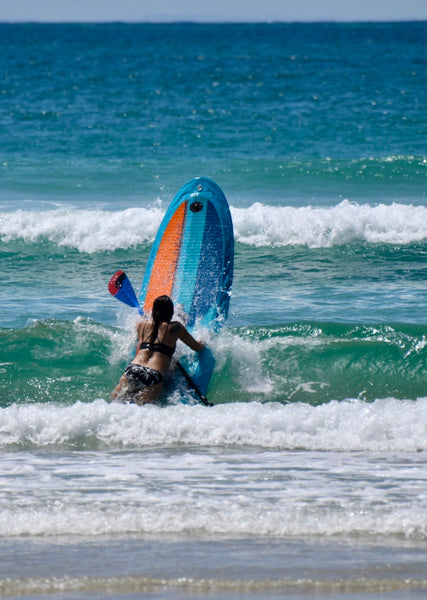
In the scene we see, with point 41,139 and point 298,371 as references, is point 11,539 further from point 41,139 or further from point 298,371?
point 41,139

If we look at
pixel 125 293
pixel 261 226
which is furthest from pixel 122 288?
pixel 261 226

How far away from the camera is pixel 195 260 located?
330 inches

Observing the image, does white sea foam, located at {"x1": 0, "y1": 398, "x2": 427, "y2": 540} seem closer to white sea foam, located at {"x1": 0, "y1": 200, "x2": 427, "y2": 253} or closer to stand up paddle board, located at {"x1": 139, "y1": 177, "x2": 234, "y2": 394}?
stand up paddle board, located at {"x1": 139, "y1": 177, "x2": 234, "y2": 394}

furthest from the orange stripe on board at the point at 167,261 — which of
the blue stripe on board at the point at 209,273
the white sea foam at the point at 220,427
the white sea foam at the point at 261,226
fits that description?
the white sea foam at the point at 261,226

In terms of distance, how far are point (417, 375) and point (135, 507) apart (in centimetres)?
390

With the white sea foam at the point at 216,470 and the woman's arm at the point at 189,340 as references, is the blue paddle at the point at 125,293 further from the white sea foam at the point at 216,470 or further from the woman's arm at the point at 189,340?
the white sea foam at the point at 216,470

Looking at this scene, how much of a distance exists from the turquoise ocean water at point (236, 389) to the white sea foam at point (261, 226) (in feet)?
0.15

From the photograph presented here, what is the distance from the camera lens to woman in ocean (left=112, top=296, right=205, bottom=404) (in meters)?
6.86

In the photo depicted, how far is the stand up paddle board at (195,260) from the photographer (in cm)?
806

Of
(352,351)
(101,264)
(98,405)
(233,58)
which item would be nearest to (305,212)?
(101,264)

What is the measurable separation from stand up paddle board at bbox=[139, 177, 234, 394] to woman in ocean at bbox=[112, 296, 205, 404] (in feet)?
2.91

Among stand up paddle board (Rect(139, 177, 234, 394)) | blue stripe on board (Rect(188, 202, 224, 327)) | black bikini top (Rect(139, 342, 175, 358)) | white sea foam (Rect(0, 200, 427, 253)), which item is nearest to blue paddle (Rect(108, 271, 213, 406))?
black bikini top (Rect(139, 342, 175, 358))

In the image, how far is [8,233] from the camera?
1370cm

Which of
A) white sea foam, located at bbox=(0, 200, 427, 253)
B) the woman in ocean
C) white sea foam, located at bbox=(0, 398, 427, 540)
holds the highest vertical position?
white sea foam, located at bbox=(0, 200, 427, 253)
